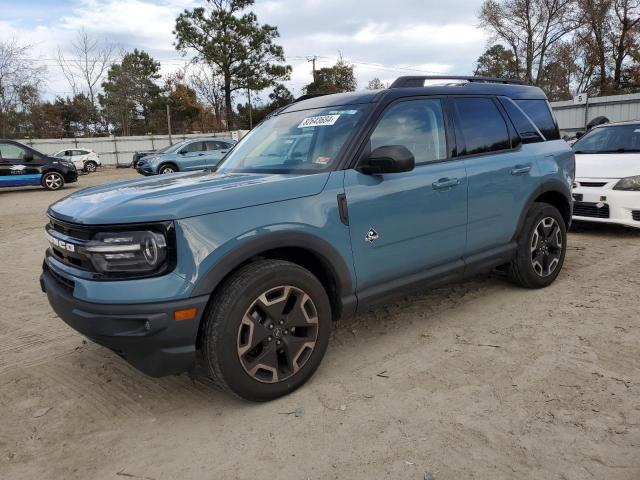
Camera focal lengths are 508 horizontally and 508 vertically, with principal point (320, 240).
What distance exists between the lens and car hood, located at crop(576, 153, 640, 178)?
268 inches

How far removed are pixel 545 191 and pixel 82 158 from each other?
1177 inches

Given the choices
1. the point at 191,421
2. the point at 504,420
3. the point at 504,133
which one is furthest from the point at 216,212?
the point at 504,133

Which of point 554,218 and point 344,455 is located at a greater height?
point 554,218

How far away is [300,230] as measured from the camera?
2.96 meters

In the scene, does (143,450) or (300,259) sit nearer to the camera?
(143,450)

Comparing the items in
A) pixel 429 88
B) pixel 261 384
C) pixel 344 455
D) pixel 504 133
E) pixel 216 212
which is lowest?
pixel 344 455

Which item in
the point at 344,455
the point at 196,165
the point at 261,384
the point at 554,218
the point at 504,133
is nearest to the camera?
the point at 344,455

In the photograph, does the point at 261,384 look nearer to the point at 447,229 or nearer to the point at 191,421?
the point at 191,421

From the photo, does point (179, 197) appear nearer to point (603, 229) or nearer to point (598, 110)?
point (603, 229)

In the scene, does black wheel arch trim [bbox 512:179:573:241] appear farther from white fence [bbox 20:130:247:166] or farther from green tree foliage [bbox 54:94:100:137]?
green tree foliage [bbox 54:94:100:137]

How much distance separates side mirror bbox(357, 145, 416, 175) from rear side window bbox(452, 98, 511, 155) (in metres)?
0.91

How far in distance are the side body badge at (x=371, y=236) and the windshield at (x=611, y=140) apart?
236 inches

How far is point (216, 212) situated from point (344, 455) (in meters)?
1.39

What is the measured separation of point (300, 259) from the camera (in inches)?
126
